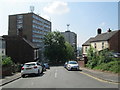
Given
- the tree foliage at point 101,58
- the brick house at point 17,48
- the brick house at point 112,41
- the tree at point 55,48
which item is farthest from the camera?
the tree at point 55,48

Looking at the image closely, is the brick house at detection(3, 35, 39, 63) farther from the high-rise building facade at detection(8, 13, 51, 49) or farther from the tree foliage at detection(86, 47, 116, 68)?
the high-rise building facade at detection(8, 13, 51, 49)

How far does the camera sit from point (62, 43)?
89750mm

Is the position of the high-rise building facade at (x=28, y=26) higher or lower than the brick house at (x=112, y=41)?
higher

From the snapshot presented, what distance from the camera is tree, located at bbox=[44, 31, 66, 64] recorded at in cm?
8700

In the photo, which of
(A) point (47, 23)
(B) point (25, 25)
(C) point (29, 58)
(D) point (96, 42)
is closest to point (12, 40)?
(C) point (29, 58)

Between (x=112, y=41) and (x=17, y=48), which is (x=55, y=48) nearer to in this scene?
(x=17, y=48)

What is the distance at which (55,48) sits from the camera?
285ft

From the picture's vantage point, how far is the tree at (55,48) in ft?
285

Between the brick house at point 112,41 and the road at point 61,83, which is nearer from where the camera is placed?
the road at point 61,83

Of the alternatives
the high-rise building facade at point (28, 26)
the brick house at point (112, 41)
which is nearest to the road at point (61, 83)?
the brick house at point (112, 41)

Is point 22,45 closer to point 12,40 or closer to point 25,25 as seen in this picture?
point 12,40

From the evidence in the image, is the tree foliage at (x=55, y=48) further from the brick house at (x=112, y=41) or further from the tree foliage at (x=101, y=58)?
the tree foliage at (x=101, y=58)

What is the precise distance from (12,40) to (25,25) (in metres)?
42.9

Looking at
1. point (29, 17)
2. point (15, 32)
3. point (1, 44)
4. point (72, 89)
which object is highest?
point (29, 17)
